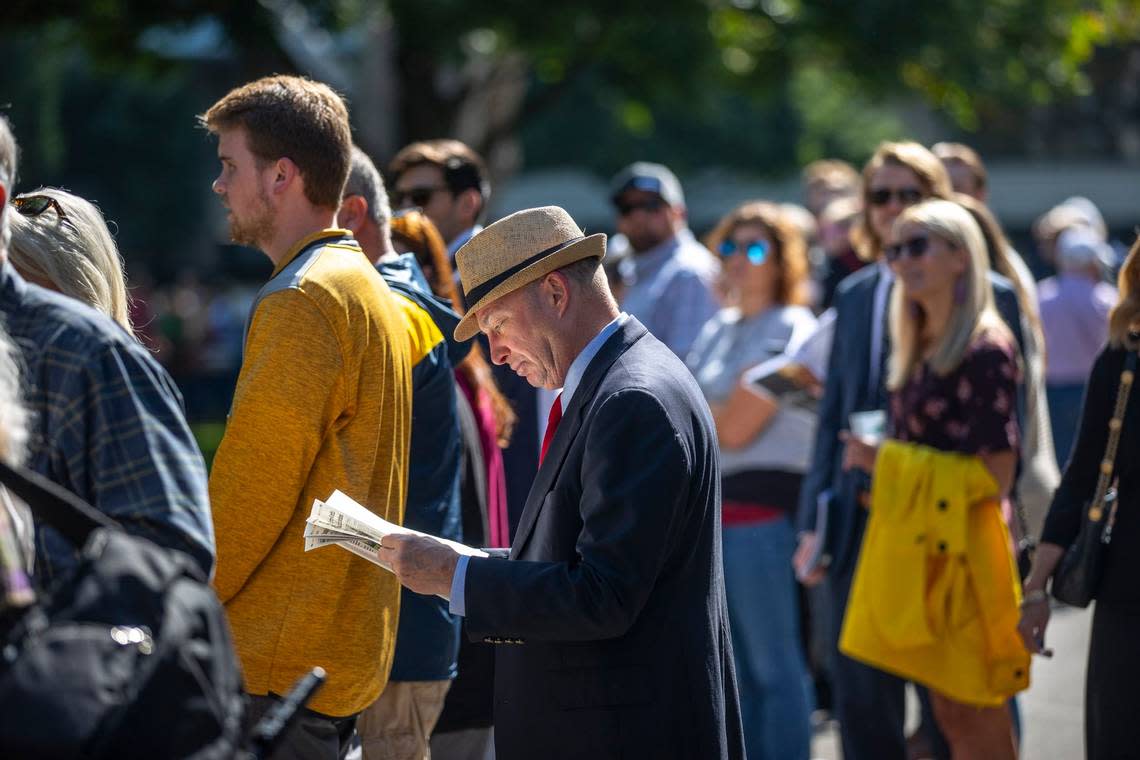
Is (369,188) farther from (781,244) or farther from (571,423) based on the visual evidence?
(781,244)

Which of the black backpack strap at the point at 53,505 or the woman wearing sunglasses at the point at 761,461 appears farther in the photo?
the woman wearing sunglasses at the point at 761,461

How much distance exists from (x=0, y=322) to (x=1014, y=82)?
49.6 ft

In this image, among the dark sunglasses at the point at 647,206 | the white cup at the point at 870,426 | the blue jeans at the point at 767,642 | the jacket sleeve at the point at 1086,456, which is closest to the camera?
the jacket sleeve at the point at 1086,456

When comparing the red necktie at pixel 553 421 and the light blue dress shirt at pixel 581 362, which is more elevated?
the light blue dress shirt at pixel 581 362

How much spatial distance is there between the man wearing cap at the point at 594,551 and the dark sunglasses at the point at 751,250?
321 cm

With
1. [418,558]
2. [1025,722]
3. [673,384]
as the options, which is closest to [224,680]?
[418,558]

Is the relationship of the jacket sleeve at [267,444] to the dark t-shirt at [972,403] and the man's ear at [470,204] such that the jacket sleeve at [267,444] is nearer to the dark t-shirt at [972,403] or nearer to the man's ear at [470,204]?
the man's ear at [470,204]

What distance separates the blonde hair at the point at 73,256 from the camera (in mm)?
3283

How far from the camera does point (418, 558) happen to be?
3.02m

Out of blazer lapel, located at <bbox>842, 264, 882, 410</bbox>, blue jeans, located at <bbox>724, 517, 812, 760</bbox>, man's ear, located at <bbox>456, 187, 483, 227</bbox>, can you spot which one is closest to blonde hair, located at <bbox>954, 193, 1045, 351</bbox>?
blazer lapel, located at <bbox>842, 264, 882, 410</bbox>

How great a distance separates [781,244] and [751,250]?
13 centimetres

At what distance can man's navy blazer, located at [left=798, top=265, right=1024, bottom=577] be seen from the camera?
5.25 m

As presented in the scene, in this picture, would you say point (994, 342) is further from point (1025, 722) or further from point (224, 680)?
point (224, 680)

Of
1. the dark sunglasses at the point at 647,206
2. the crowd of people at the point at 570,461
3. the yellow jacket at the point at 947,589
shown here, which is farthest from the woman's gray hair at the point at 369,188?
the dark sunglasses at the point at 647,206
